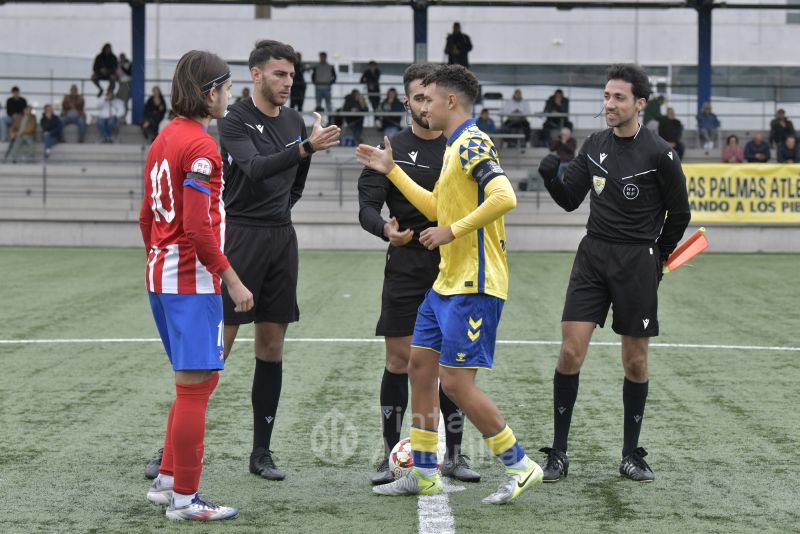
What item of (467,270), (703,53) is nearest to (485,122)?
(703,53)

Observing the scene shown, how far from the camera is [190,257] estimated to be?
15.7 feet

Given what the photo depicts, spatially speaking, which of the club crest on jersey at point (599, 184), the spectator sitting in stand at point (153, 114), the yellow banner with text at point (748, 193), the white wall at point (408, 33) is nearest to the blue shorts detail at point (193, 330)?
the club crest on jersey at point (599, 184)

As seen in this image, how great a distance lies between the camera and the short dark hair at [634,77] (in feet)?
19.0

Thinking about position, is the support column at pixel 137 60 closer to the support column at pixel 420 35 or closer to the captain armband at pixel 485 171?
the support column at pixel 420 35

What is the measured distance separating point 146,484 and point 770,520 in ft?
9.36

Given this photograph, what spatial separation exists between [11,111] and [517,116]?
11858 mm

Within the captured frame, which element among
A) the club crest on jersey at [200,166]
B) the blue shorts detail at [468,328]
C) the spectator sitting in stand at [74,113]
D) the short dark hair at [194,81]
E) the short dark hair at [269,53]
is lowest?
the blue shorts detail at [468,328]

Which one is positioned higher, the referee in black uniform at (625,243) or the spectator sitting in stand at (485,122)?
the spectator sitting in stand at (485,122)

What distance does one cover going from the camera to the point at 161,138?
4.85 m

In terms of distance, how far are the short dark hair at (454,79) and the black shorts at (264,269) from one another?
1212mm

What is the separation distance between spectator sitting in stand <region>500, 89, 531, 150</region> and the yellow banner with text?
5191 millimetres

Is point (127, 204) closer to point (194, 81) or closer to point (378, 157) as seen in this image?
point (378, 157)

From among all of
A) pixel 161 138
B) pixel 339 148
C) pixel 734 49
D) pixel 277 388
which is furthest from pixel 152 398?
pixel 734 49

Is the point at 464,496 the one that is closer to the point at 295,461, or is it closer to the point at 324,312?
the point at 295,461
